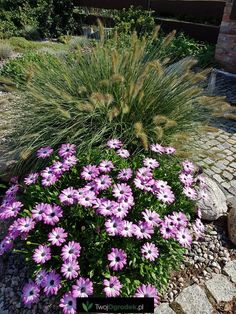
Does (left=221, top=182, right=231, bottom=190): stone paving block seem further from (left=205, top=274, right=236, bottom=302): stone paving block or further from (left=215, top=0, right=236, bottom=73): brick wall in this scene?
(left=215, top=0, right=236, bottom=73): brick wall

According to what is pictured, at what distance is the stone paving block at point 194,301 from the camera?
2053mm

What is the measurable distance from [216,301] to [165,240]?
57 centimetres

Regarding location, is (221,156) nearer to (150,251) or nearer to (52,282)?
(150,251)

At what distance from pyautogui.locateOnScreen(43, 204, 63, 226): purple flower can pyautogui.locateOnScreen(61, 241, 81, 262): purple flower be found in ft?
0.55

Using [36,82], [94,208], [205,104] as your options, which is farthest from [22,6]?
[94,208]

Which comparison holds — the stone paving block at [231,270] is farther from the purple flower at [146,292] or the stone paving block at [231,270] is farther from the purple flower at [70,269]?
the purple flower at [70,269]

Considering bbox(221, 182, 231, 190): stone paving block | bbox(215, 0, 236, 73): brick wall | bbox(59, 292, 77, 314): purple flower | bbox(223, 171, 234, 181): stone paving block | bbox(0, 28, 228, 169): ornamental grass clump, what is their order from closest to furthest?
bbox(59, 292, 77, 314): purple flower, bbox(0, 28, 228, 169): ornamental grass clump, bbox(221, 182, 231, 190): stone paving block, bbox(223, 171, 234, 181): stone paving block, bbox(215, 0, 236, 73): brick wall

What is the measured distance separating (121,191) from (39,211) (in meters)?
0.52

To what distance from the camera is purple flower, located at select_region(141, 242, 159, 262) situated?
1826 mm

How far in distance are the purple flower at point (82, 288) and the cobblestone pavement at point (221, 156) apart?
1.59 metres

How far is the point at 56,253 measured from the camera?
197 centimetres

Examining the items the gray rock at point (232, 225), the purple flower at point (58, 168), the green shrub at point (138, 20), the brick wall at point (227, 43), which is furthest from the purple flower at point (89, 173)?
the green shrub at point (138, 20)

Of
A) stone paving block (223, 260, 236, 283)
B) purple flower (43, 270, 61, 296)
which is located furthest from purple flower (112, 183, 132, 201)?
stone paving block (223, 260, 236, 283)

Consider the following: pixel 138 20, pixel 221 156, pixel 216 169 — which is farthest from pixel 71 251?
pixel 138 20
